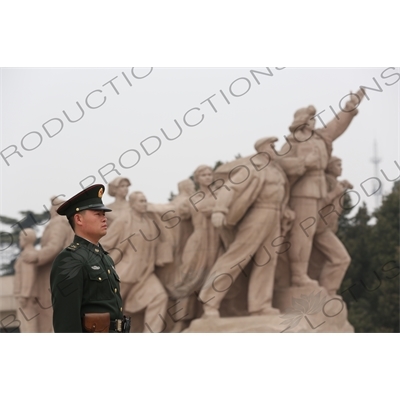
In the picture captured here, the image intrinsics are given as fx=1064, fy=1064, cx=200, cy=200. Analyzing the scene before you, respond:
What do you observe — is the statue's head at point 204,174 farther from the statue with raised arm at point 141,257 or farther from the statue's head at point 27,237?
the statue's head at point 27,237

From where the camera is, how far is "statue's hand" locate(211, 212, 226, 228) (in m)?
13.1

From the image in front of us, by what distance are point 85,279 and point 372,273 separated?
1795 cm

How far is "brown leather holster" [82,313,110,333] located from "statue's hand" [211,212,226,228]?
8.29m

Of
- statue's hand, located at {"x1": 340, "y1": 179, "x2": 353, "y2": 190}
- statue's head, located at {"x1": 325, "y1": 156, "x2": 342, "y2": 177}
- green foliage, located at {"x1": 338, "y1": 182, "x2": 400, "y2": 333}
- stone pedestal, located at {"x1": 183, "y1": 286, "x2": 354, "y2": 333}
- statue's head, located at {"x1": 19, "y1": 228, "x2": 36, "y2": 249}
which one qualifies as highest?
statue's head, located at {"x1": 19, "y1": 228, "x2": 36, "y2": 249}

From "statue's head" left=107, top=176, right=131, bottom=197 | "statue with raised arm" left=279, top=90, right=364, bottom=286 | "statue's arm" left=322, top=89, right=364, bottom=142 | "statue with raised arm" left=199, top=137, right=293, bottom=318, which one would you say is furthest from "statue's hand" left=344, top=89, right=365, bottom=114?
"statue's head" left=107, top=176, right=131, bottom=197

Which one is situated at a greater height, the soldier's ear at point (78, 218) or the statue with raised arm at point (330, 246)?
the soldier's ear at point (78, 218)

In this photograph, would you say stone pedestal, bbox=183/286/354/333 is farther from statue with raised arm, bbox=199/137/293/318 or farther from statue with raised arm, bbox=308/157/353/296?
statue with raised arm, bbox=308/157/353/296

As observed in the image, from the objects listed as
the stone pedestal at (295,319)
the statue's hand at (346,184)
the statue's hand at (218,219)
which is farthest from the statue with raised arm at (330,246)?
the statue's hand at (218,219)

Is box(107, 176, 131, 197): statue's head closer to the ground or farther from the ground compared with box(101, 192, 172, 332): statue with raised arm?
farther from the ground

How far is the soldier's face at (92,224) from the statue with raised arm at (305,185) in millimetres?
9185

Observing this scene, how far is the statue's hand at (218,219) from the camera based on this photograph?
43.0 ft

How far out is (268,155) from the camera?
1375cm

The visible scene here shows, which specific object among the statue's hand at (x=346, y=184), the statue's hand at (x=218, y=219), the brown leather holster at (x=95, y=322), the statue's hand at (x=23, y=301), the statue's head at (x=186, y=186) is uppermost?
the brown leather holster at (x=95, y=322)

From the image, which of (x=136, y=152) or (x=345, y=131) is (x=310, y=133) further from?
(x=136, y=152)
